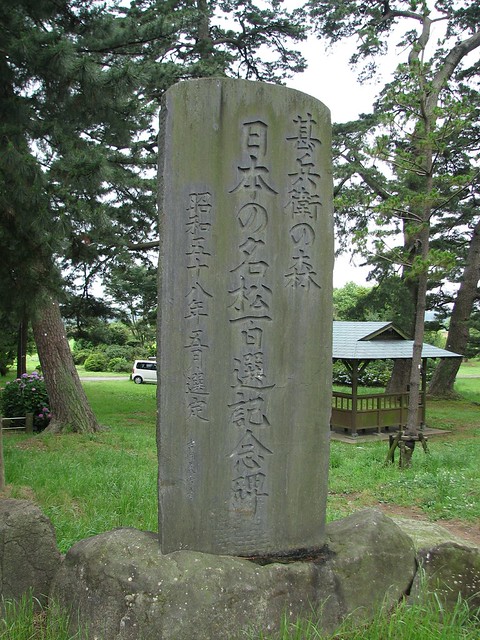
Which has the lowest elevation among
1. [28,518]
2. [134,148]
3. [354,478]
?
[354,478]

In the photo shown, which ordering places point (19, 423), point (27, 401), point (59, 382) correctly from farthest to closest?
1. point (27, 401)
2. point (19, 423)
3. point (59, 382)

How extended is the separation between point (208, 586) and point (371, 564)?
3.58 feet

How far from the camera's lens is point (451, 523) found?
565 cm

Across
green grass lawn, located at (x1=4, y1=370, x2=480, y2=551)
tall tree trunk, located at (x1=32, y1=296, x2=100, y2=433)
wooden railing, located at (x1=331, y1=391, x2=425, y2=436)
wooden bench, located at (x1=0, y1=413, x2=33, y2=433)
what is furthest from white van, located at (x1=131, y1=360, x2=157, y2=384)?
tall tree trunk, located at (x1=32, y1=296, x2=100, y2=433)

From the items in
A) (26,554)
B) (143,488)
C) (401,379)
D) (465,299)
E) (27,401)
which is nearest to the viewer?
(26,554)

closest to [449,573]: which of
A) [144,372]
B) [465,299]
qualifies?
[465,299]

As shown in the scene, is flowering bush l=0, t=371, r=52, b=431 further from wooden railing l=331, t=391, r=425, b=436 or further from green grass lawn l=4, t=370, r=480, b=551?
wooden railing l=331, t=391, r=425, b=436

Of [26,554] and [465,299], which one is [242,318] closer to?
[26,554]

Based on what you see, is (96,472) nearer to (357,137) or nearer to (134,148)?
(134,148)

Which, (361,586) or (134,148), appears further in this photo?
(134,148)

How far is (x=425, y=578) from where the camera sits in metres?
3.41

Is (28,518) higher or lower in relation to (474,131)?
lower

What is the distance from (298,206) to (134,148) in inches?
357

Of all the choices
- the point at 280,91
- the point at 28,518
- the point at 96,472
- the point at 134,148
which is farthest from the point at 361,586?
the point at 134,148
